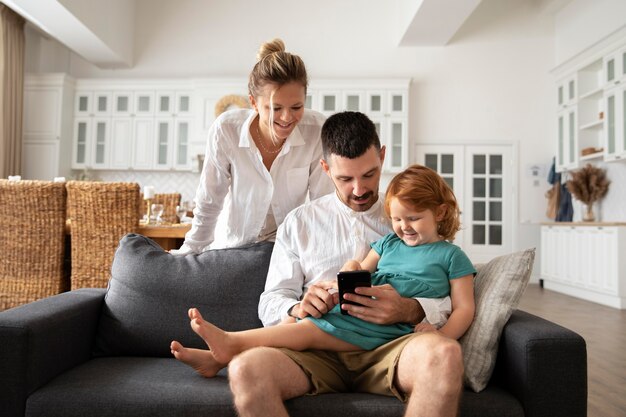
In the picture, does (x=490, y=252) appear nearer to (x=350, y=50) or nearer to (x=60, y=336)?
(x=350, y=50)

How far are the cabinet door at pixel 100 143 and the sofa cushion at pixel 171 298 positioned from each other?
20.4ft

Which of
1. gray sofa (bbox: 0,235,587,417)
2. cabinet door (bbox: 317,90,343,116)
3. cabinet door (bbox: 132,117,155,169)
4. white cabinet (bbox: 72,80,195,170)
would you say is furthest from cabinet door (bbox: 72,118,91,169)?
gray sofa (bbox: 0,235,587,417)

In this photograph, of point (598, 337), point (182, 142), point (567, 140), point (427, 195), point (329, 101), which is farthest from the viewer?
point (182, 142)

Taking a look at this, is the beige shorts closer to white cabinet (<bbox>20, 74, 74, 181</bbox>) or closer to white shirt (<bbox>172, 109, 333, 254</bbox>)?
white shirt (<bbox>172, 109, 333, 254</bbox>)

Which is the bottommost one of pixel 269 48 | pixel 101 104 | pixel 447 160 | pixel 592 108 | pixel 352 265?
pixel 352 265

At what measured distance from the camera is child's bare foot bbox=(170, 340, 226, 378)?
146 cm

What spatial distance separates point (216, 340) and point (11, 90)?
23.3ft

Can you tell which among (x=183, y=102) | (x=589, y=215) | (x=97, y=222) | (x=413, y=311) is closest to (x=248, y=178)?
(x=413, y=311)

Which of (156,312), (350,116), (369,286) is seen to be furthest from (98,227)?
(369,286)

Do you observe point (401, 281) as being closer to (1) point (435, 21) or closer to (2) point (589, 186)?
(2) point (589, 186)

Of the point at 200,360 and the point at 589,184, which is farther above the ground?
the point at 589,184

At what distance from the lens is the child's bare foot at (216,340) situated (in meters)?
1.40

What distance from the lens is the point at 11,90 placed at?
23.3ft

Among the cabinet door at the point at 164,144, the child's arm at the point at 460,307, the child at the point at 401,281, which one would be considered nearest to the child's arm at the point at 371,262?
the child at the point at 401,281
